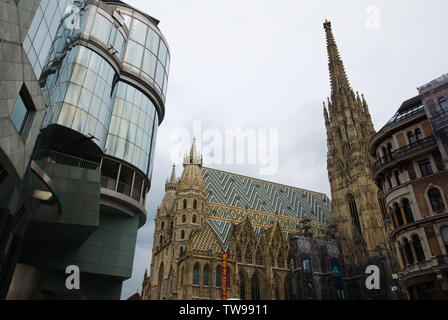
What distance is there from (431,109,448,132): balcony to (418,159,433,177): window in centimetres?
242

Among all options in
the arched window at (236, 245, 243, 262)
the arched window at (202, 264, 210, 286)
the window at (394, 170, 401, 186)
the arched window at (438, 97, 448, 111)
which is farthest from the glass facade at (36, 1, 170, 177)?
the arched window at (438, 97, 448, 111)

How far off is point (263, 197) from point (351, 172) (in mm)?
18549

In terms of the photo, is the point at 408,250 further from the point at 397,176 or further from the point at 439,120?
the point at 439,120

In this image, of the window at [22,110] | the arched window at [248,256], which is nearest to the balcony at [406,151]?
the window at [22,110]

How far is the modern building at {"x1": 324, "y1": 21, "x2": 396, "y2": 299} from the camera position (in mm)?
57656

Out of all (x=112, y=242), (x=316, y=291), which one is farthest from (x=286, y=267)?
(x=112, y=242)

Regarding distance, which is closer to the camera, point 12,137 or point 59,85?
point 12,137

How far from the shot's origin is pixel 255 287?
51906mm

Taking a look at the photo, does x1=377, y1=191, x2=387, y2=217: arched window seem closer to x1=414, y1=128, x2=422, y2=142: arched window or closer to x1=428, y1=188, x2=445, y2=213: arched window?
x1=414, y1=128, x2=422, y2=142: arched window

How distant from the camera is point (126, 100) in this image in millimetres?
34500

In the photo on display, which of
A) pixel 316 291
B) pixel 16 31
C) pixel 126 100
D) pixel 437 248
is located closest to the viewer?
pixel 16 31

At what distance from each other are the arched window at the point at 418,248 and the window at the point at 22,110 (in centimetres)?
2590
